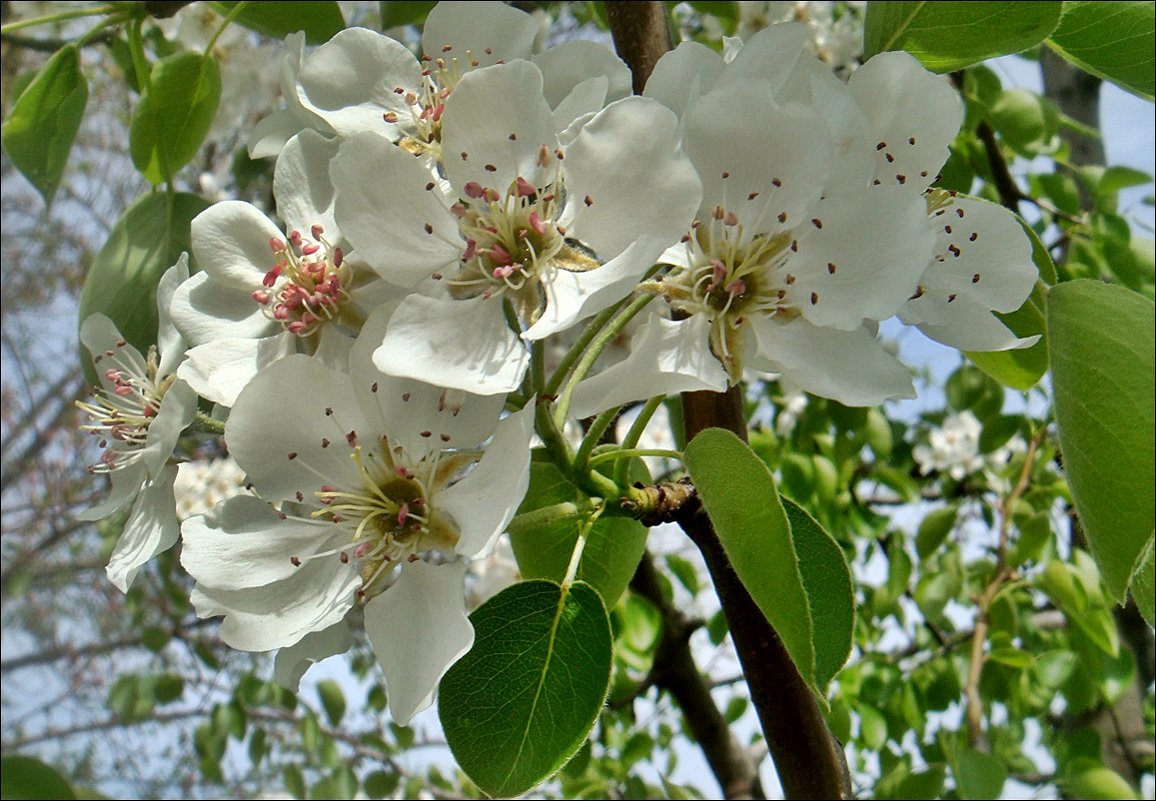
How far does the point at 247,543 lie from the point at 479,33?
0.48 meters

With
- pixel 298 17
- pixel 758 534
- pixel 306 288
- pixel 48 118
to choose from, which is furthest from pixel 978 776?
pixel 48 118

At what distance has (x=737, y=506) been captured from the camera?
0.55 meters

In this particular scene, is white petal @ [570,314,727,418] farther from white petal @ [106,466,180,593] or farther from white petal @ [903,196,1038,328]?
white petal @ [106,466,180,593]

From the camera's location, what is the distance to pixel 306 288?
716 mm

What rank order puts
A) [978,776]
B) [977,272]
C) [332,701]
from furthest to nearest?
[332,701]
[978,776]
[977,272]

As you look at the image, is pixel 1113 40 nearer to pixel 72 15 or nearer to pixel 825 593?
pixel 825 593

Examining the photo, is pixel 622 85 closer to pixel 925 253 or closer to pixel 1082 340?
pixel 925 253

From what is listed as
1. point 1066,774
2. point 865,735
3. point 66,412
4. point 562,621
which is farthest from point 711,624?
point 66,412

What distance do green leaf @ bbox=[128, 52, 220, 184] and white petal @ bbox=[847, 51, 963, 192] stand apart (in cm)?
68

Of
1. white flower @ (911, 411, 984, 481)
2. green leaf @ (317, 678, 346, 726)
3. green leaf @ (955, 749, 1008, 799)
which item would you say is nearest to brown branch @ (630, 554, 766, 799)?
green leaf @ (955, 749, 1008, 799)

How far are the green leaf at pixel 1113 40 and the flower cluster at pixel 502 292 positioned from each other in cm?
15

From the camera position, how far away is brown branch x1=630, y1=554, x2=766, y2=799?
4.88 feet

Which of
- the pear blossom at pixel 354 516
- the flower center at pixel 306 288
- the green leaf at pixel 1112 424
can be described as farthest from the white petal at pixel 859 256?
the flower center at pixel 306 288

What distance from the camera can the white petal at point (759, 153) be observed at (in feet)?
2.02
